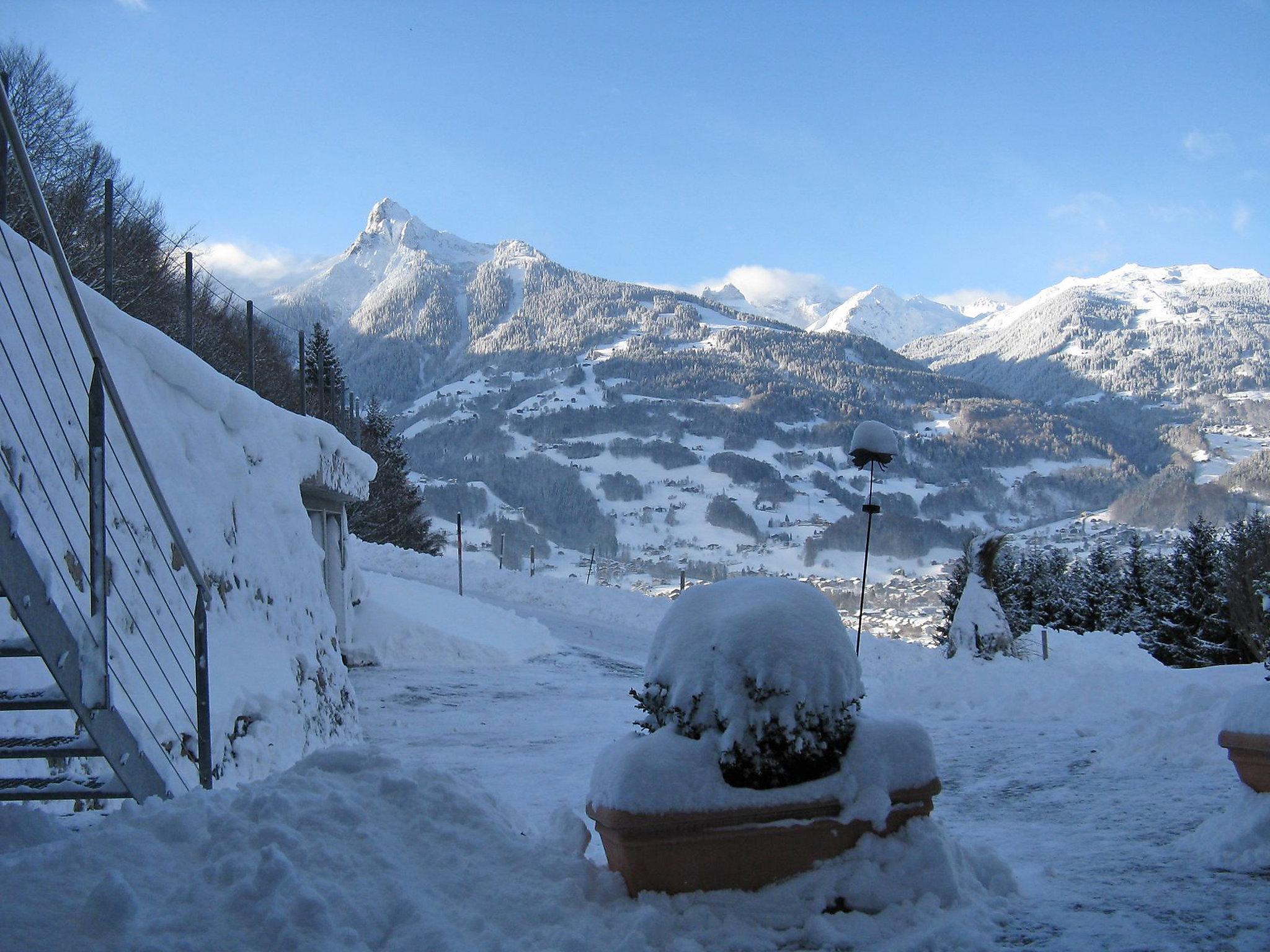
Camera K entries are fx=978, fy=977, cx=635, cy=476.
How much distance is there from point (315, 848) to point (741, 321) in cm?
19019

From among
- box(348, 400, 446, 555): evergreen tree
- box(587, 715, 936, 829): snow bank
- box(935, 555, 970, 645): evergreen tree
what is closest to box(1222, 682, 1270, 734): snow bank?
box(587, 715, 936, 829): snow bank

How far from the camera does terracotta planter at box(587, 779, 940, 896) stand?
3521mm

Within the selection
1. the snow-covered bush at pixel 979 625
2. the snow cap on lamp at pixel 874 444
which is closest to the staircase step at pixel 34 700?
the snow cap on lamp at pixel 874 444

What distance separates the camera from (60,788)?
12.8ft

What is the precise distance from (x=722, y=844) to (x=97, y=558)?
2594 mm

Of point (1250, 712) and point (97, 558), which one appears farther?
point (1250, 712)

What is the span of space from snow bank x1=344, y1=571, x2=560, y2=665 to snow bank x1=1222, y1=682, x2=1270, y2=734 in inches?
515

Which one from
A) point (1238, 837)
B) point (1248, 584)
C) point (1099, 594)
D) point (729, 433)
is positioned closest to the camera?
point (1238, 837)

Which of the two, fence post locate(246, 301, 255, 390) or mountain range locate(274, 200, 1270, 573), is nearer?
fence post locate(246, 301, 255, 390)

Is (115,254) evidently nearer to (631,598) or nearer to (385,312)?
(631,598)

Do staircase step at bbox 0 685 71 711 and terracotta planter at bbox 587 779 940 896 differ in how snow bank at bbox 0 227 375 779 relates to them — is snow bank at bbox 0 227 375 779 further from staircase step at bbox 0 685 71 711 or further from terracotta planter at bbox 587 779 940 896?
terracotta planter at bbox 587 779 940 896

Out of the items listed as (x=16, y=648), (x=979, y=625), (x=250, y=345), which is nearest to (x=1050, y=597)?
(x=979, y=625)

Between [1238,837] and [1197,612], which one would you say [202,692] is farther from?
[1197,612]

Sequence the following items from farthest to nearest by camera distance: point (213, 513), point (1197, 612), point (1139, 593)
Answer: point (1139, 593) → point (1197, 612) → point (213, 513)
